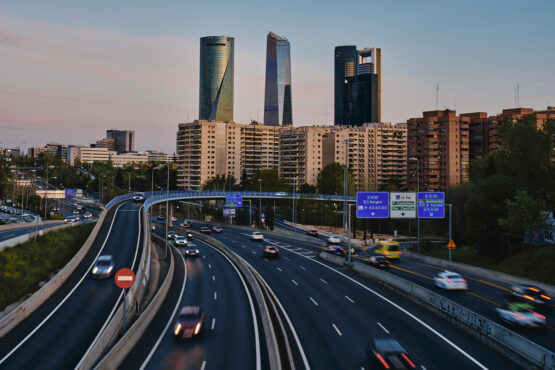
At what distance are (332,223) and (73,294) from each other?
328 feet

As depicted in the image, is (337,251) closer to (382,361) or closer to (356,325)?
(356,325)

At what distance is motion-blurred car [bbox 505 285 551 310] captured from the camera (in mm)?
27172

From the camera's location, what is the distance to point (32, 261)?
41.0 m

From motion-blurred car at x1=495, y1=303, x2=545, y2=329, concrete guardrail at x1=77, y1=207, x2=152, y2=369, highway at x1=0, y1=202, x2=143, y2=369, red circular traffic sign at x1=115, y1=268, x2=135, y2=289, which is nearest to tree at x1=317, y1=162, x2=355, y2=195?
concrete guardrail at x1=77, y1=207, x2=152, y2=369

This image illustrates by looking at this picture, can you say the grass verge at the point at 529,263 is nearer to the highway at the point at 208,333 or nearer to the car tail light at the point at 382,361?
the highway at the point at 208,333

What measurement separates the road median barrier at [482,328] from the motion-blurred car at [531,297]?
4675mm

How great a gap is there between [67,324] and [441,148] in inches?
6272

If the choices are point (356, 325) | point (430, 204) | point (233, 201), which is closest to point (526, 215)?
point (430, 204)

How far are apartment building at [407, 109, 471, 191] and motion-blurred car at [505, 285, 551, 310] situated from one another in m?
136

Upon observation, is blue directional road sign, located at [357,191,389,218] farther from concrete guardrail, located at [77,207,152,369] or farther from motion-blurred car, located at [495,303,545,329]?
concrete guardrail, located at [77,207,152,369]

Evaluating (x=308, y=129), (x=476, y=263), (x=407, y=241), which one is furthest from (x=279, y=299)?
(x=308, y=129)

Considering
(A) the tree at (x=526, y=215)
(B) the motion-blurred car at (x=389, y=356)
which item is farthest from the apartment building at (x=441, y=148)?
(B) the motion-blurred car at (x=389, y=356)

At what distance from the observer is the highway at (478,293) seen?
75.6ft

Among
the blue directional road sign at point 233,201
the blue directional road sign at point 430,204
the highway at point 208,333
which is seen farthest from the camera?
the blue directional road sign at point 233,201
